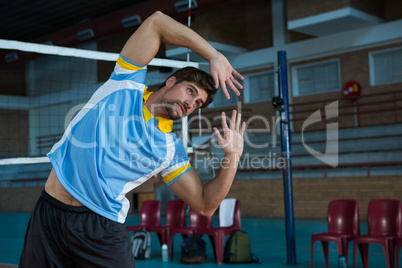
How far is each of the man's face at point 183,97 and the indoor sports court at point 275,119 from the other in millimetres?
3298

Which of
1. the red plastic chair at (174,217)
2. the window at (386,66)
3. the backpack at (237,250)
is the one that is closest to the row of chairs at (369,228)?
the backpack at (237,250)

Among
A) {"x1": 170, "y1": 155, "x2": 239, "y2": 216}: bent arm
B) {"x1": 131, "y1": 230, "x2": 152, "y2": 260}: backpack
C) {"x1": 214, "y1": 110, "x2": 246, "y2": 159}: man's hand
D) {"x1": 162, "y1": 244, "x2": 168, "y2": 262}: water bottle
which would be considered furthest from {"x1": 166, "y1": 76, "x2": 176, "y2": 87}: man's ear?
{"x1": 131, "y1": 230, "x2": 152, "y2": 260}: backpack

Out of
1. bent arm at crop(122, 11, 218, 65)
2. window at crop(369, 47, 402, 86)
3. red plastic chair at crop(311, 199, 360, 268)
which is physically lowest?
red plastic chair at crop(311, 199, 360, 268)

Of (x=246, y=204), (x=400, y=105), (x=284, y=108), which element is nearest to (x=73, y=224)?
(x=284, y=108)

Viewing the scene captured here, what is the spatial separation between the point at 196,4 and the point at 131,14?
3.17 metres

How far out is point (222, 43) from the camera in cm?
1797

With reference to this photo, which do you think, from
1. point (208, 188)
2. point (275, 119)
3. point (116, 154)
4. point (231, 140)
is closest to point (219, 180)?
point (208, 188)

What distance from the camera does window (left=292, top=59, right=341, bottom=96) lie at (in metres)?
16.5

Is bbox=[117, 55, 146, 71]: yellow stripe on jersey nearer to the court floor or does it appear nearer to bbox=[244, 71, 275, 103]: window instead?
the court floor

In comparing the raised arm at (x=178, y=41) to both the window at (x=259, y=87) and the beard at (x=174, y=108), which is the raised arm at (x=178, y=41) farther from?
the window at (x=259, y=87)

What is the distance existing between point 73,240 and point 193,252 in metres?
5.63

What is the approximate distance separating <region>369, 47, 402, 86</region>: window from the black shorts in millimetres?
Result: 14523

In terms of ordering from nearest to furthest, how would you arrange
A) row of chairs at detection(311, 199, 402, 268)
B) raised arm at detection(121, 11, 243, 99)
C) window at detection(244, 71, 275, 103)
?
raised arm at detection(121, 11, 243, 99)
row of chairs at detection(311, 199, 402, 268)
window at detection(244, 71, 275, 103)

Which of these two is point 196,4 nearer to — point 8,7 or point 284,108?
point 8,7
